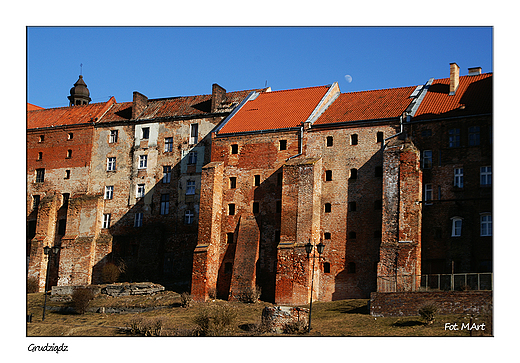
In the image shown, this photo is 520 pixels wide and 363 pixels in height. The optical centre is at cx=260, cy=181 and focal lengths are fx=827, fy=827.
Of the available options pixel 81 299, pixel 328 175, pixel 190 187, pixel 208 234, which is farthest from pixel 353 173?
pixel 81 299

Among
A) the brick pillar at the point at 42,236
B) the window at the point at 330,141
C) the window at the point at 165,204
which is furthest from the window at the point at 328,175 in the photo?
the brick pillar at the point at 42,236

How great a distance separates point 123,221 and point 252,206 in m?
11.5

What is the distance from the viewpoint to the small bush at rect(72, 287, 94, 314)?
5044 cm

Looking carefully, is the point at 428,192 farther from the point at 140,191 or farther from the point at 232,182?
the point at 140,191

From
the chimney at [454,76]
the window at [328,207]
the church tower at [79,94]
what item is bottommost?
the window at [328,207]

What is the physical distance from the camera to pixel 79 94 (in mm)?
75312

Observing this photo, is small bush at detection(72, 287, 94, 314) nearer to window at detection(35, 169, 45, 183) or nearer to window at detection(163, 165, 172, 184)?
window at detection(163, 165, 172, 184)

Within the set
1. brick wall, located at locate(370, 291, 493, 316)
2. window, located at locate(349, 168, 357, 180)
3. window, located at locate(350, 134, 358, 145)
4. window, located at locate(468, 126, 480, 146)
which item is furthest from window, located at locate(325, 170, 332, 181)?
brick wall, located at locate(370, 291, 493, 316)

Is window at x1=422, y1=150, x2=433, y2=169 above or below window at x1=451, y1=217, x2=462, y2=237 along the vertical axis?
above

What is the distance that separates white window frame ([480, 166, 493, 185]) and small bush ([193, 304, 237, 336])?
51.9ft

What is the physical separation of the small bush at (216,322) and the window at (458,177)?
48.2 ft

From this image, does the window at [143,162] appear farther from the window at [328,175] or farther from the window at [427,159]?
the window at [427,159]

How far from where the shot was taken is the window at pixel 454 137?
48.2m

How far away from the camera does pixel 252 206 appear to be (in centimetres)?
5362
